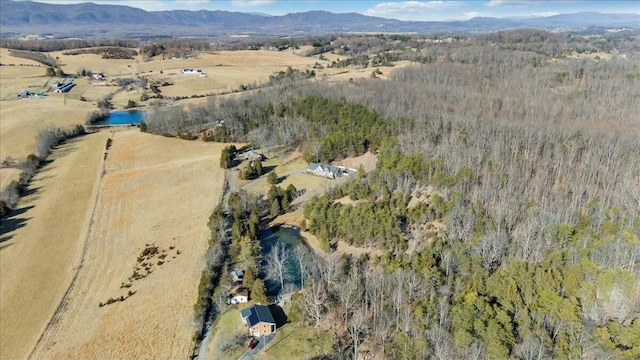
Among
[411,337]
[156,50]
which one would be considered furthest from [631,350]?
[156,50]

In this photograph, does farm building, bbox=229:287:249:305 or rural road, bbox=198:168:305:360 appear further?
farm building, bbox=229:287:249:305

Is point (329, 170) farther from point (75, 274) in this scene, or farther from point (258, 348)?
point (75, 274)

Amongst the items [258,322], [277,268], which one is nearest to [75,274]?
[277,268]

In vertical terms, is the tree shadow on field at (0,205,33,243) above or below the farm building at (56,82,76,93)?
below

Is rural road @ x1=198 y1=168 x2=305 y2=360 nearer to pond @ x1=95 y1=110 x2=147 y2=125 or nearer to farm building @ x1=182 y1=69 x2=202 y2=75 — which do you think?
pond @ x1=95 y1=110 x2=147 y2=125

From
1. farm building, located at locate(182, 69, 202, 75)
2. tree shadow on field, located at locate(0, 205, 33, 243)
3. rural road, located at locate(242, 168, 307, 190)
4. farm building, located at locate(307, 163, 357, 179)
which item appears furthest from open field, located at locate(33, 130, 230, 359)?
farm building, located at locate(182, 69, 202, 75)

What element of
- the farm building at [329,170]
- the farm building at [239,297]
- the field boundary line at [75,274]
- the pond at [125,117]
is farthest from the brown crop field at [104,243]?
the pond at [125,117]
